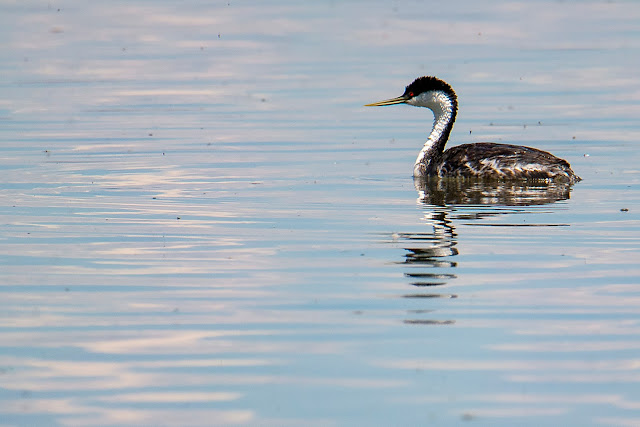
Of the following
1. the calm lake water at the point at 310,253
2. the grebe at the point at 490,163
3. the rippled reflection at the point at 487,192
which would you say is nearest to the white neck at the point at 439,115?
the grebe at the point at 490,163

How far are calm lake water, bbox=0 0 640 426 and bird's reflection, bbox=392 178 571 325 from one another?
0.05m

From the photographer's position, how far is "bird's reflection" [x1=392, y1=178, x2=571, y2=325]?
11.2 m

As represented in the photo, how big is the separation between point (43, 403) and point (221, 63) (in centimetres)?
2420

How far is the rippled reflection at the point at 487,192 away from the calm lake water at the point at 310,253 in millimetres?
98

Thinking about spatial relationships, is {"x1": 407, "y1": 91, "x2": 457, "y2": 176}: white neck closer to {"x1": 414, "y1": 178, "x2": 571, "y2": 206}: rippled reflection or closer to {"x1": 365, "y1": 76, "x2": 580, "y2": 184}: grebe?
{"x1": 365, "y1": 76, "x2": 580, "y2": 184}: grebe

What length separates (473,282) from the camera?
11.2m

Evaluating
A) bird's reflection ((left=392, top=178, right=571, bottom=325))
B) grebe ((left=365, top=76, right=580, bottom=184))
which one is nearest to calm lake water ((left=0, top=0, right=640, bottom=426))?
bird's reflection ((left=392, top=178, right=571, bottom=325))

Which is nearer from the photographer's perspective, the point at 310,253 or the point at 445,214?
the point at 310,253

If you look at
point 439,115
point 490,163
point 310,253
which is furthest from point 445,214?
point 439,115

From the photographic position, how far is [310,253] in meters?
12.6

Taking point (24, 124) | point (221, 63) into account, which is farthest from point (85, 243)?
point (221, 63)

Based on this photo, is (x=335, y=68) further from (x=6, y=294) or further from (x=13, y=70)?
(x=6, y=294)

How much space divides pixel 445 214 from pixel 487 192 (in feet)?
6.91

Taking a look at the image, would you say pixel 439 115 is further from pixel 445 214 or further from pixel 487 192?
pixel 445 214
